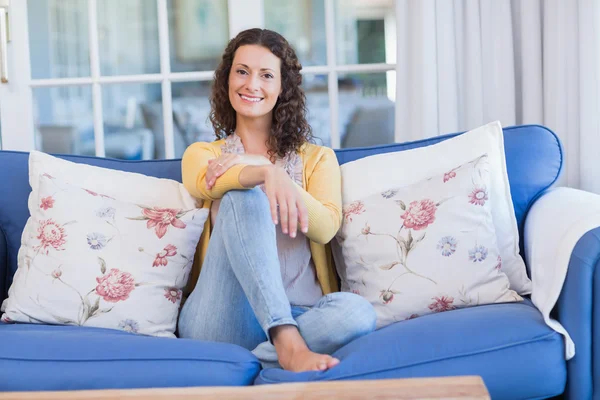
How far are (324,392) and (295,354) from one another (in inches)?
15.3

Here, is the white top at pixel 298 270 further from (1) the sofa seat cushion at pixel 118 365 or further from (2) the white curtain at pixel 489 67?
(2) the white curtain at pixel 489 67

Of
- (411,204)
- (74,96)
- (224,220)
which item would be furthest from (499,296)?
(74,96)

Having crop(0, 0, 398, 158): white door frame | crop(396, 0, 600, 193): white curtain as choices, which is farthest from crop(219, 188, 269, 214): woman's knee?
crop(0, 0, 398, 158): white door frame

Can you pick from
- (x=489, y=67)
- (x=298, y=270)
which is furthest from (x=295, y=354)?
(x=489, y=67)

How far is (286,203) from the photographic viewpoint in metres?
1.68

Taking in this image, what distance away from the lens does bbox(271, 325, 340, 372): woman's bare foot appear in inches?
57.6

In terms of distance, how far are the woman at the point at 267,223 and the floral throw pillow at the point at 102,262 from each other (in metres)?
0.08

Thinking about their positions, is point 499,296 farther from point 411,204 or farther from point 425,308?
point 411,204

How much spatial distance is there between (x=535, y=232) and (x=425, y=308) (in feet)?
1.12

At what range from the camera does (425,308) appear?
175 centimetres

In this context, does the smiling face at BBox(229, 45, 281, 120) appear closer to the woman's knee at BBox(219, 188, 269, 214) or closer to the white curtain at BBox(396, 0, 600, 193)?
the woman's knee at BBox(219, 188, 269, 214)

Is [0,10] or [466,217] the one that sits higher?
[0,10]

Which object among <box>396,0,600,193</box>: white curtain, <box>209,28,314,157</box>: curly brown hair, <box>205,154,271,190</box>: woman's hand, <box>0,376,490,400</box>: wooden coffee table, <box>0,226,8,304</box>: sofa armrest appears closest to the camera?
<box>0,376,490,400</box>: wooden coffee table

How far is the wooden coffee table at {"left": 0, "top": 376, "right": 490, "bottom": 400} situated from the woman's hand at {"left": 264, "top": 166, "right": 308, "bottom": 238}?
1.80 feet
